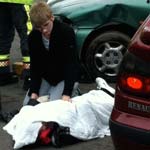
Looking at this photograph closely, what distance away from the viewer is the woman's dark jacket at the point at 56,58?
571cm

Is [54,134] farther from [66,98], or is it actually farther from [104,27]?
[104,27]

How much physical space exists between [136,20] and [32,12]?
2282 millimetres

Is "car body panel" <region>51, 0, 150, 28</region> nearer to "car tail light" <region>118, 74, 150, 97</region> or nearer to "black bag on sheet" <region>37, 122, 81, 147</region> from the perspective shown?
"black bag on sheet" <region>37, 122, 81, 147</region>

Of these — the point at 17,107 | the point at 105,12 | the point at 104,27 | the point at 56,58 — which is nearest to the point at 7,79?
the point at 17,107

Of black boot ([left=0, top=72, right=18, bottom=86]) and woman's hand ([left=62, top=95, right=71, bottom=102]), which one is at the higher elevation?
woman's hand ([left=62, top=95, right=71, bottom=102])

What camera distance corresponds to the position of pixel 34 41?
5809 mm

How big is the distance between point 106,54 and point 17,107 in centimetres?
145

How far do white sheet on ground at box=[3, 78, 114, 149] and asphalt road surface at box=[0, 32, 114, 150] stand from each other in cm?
8

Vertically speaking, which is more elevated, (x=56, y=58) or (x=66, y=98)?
(x=56, y=58)

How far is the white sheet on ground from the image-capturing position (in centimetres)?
529

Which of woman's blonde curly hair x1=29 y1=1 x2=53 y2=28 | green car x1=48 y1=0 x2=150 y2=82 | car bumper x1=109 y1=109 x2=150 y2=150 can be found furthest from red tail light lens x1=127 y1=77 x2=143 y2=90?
green car x1=48 y1=0 x2=150 y2=82

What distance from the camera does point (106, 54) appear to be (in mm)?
7461

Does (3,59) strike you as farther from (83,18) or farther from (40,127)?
(40,127)

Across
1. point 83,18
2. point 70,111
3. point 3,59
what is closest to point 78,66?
point 70,111
